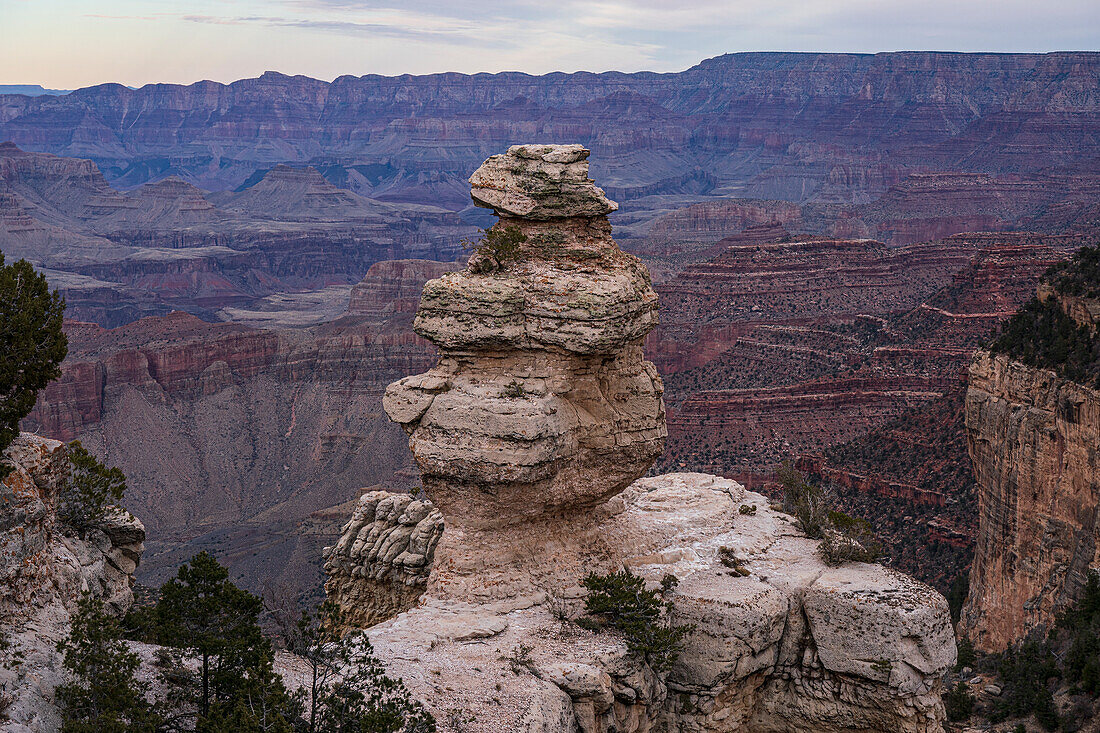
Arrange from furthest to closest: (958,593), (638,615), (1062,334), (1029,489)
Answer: (958,593) → (1029,489) → (1062,334) → (638,615)

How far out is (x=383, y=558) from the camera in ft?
104

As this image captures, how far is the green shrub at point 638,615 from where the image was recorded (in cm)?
2481

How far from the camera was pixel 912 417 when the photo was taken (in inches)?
2753

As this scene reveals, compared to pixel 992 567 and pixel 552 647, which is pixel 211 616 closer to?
pixel 552 647

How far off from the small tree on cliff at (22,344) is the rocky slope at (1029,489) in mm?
34811

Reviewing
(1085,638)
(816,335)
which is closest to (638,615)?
(1085,638)

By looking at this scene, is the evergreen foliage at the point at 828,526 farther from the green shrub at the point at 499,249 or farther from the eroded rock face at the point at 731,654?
the green shrub at the point at 499,249

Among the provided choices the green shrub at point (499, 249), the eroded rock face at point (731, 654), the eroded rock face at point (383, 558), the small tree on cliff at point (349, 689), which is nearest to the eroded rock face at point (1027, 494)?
the eroded rock face at point (731, 654)

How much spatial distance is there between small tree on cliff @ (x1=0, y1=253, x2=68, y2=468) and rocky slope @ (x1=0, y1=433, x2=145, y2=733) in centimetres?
74

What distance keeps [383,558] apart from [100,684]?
13634 mm

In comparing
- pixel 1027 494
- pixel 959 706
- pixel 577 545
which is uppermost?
pixel 577 545

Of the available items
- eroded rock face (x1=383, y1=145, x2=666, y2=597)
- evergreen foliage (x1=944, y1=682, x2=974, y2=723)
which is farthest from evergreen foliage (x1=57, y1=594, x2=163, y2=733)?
evergreen foliage (x1=944, y1=682, x2=974, y2=723)

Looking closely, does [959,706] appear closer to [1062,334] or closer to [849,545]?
[849,545]

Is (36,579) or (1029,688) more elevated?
(36,579)
